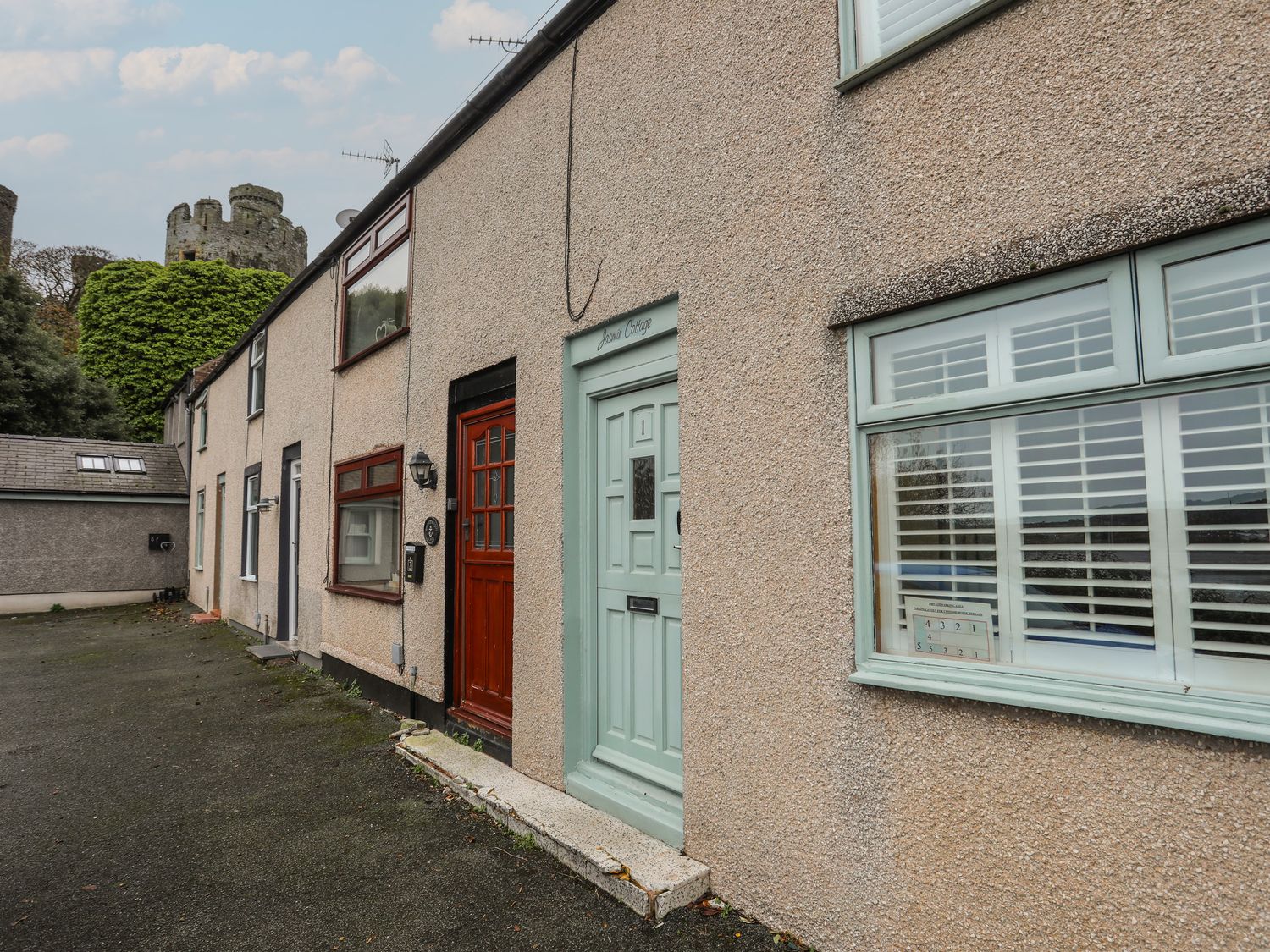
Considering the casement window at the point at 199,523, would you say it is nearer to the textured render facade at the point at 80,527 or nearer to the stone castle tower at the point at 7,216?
the textured render facade at the point at 80,527

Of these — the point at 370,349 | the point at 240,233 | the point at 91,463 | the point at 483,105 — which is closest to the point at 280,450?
the point at 370,349

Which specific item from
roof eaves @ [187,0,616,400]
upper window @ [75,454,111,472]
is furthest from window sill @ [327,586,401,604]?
upper window @ [75,454,111,472]

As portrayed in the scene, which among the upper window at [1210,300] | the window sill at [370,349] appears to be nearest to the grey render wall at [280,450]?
the window sill at [370,349]

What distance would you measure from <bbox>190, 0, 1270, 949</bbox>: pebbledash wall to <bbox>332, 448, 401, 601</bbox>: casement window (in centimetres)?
245

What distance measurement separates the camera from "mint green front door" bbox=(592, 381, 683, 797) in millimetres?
3533

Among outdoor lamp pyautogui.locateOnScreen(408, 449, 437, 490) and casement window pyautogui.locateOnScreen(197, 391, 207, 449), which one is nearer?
outdoor lamp pyautogui.locateOnScreen(408, 449, 437, 490)

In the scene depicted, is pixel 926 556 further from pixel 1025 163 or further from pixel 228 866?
pixel 228 866

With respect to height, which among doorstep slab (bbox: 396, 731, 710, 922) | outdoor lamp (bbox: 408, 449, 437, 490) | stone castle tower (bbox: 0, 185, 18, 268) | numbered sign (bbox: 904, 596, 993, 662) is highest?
stone castle tower (bbox: 0, 185, 18, 268)

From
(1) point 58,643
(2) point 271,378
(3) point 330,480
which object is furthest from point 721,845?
(1) point 58,643

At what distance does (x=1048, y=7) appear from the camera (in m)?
2.16

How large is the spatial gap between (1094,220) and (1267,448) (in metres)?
0.76

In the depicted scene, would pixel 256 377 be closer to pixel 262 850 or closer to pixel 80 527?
pixel 80 527

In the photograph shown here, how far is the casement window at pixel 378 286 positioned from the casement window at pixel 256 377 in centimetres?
392

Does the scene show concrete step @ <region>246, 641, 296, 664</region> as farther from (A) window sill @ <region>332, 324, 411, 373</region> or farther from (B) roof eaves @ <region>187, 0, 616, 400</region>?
(B) roof eaves @ <region>187, 0, 616, 400</region>
